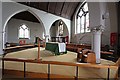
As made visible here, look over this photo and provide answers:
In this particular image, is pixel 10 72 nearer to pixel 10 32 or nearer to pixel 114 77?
pixel 114 77

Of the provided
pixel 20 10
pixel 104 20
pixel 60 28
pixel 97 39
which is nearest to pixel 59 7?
pixel 20 10

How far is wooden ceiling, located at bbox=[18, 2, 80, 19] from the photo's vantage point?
34.8ft

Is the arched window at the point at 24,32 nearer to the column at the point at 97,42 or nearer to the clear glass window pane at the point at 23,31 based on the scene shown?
the clear glass window pane at the point at 23,31

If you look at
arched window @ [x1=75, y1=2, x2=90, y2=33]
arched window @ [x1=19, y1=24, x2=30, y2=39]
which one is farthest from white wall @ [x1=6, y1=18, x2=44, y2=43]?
arched window @ [x1=75, y1=2, x2=90, y2=33]

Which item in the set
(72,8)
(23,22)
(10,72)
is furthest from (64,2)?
(10,72)

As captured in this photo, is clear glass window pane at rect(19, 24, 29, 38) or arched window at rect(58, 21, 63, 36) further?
arched window at rect(58, 21, 63, 36)

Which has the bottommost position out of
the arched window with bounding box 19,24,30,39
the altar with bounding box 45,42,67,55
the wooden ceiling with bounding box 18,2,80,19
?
the altar with bounding box 45,42,67,55

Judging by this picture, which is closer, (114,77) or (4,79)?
(4,79)

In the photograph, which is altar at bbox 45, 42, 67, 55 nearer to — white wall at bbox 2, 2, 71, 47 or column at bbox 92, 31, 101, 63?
column at bbox 92, 31, 101, 63

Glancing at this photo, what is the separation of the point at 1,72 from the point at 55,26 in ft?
49.6

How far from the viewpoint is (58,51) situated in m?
7.33

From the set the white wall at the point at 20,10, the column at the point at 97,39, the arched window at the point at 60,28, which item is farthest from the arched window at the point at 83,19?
the column at the point at 97,39

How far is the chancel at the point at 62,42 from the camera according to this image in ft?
→ 11.2

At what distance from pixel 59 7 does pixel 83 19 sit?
8.89 ft
